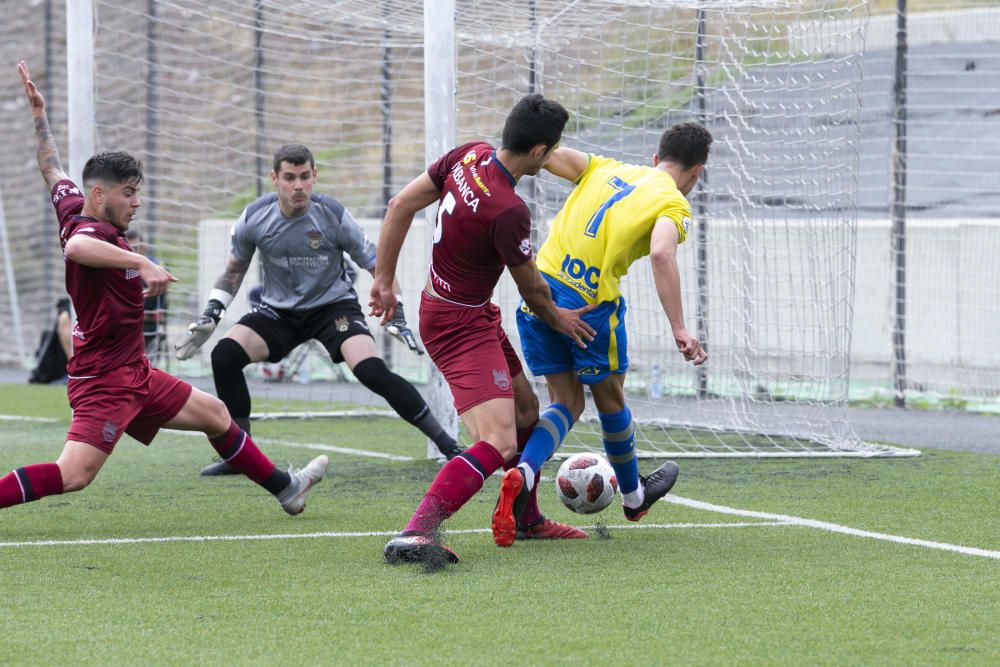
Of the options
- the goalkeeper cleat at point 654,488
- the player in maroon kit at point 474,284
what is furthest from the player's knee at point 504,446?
the goalkeeper cleat at point 654,488

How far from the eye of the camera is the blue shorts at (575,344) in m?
5.86

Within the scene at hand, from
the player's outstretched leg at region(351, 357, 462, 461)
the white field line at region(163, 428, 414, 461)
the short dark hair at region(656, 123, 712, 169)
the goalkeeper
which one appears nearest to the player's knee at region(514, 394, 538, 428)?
the short dark hair at region(656, 123, 712, 169)

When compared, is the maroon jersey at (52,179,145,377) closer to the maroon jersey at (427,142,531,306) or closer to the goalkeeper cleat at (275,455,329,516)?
the goalkeeper cleat at (275,455,329,516)

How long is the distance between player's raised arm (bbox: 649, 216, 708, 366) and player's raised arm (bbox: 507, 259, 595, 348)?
0.34m

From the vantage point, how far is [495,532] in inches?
212

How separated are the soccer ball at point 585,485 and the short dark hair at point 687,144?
1416 mm

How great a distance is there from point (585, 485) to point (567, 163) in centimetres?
143

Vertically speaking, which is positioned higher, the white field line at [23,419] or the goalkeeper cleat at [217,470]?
the goalkeeper cleat at [217,470]

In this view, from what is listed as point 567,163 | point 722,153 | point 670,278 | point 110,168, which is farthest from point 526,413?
point 722,153

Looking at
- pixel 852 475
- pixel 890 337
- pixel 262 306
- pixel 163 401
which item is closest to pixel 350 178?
pixel 890 337

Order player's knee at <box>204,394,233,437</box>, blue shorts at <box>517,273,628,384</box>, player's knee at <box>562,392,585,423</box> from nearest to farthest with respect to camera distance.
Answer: blue shorts at <box>517,273,628,384</box>
player's knee at <box>204,394,233,437</box>
player's knee at <box>562,392,585,423</box>

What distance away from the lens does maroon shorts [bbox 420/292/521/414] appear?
213 inches

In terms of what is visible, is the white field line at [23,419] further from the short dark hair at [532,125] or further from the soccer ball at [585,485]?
the short dark hair at [532,125]

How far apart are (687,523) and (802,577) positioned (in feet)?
4.56
